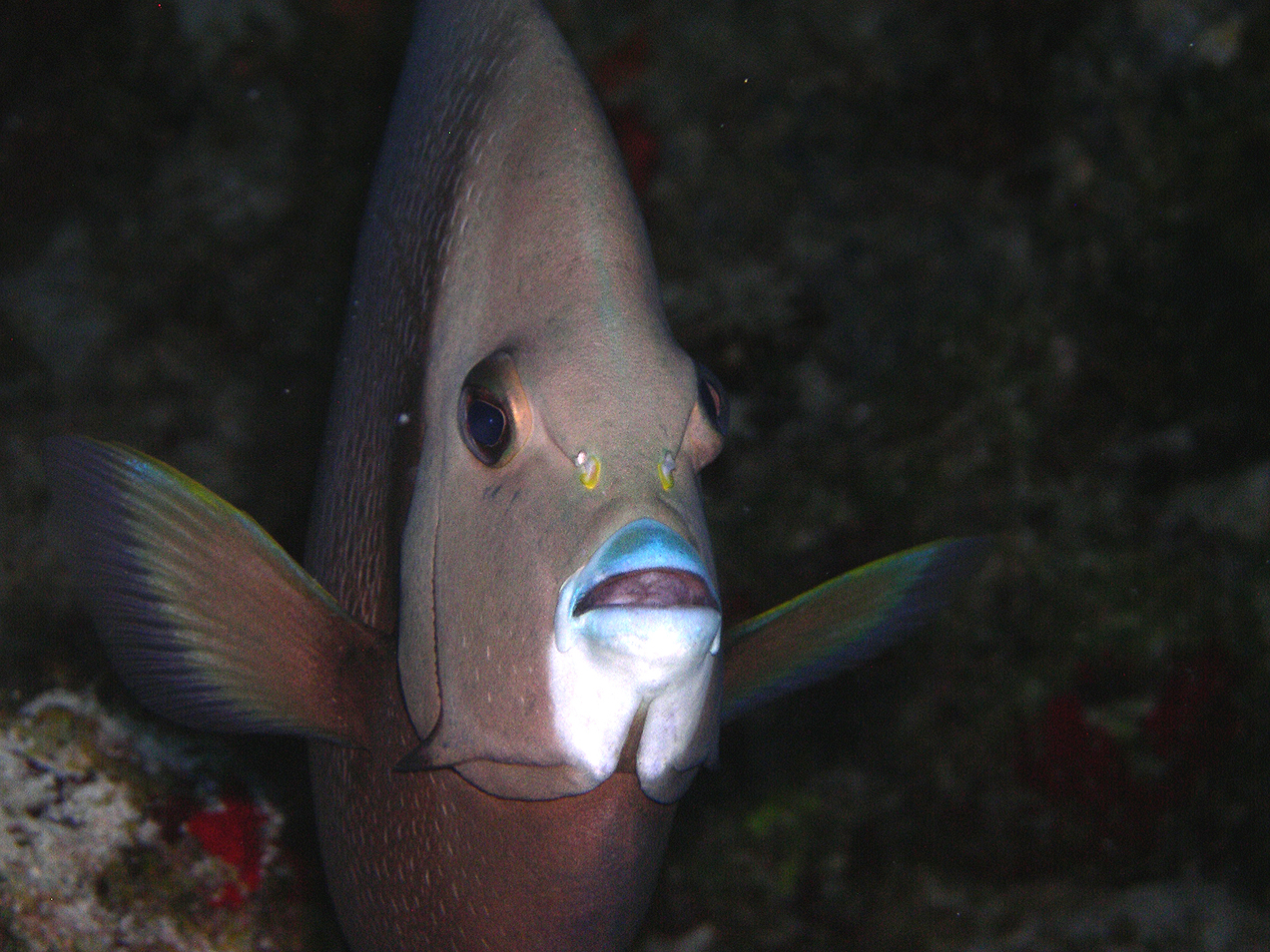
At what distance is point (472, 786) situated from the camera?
3.40 ft

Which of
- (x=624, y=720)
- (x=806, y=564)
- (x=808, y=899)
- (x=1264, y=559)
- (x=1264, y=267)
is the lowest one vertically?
(x=1264, y=559)

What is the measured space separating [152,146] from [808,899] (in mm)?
4022

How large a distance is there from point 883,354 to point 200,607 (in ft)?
9.25

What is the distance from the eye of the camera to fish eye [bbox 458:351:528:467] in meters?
0.97

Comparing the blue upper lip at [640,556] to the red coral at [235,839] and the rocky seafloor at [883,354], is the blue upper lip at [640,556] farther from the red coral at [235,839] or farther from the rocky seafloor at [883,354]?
the rocky seafloor at [883,354]

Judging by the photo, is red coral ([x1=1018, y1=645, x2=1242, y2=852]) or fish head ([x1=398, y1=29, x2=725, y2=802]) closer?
fish head ([x1=398, y1=29, x2=725, y2=802])

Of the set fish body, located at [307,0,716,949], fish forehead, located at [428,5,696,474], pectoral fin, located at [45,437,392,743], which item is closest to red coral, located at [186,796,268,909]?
fish body, located at [307,0,716,949]

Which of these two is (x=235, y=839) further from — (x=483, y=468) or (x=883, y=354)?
(x=883, y=354)

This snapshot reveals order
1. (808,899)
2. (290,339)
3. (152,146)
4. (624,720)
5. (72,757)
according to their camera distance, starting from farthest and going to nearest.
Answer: (152,146), (290,339), (808,899), (72,757), (624,720)

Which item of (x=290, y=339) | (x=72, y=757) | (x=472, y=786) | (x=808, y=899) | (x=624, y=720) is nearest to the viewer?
(x=624, y=720)

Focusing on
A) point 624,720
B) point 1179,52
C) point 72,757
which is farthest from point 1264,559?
point 72,757

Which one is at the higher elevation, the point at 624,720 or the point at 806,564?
the point at 624,720

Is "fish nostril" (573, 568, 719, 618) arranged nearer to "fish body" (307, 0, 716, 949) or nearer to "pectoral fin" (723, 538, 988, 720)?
"fish body" (307, 0, 716, 949)

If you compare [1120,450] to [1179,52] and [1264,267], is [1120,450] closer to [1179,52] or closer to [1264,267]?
[1264,267]
